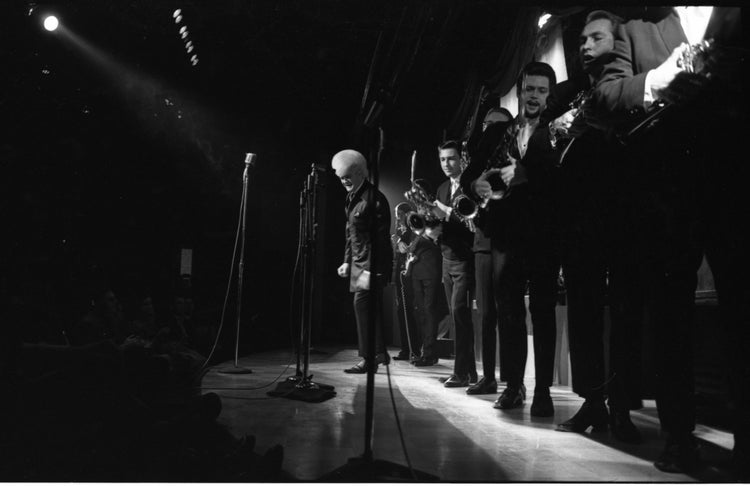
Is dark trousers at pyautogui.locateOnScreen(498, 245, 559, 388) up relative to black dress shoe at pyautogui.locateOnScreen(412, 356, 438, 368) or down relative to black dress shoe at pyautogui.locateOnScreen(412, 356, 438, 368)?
up

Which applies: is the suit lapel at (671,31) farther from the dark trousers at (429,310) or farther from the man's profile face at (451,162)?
the dark trousers at (429,310)

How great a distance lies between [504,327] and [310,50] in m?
Result: 3.15

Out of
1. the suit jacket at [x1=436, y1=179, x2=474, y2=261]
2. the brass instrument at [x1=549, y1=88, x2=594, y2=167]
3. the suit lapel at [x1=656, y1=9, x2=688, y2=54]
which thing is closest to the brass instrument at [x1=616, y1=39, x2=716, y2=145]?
the suit lapel at [x1=656, y1=9, x2=688, y2=54]

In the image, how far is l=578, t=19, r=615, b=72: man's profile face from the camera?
224 cm

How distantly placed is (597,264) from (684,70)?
2.77 ft

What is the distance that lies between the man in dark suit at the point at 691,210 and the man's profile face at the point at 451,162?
1.90 m

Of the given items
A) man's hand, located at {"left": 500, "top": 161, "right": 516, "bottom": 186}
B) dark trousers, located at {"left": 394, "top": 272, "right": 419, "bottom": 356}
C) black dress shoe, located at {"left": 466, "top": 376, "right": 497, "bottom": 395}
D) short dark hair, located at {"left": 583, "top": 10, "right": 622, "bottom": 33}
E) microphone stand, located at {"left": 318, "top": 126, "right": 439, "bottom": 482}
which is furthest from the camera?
dark trousers, located at {"left": 394, "top": 272, "right": 419, "bottom": 356}

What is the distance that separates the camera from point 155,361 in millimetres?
2082

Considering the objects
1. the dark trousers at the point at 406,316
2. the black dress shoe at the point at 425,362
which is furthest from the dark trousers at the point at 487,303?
the dark trousers at the point at 406,316

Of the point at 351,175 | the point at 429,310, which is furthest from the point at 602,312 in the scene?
the point at 429,310

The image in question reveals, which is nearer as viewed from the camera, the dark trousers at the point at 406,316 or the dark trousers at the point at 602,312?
the dark trousers at the point at 602,312

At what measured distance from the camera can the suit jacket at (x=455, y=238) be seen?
12.7ft

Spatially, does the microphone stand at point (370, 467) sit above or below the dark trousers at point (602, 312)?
below

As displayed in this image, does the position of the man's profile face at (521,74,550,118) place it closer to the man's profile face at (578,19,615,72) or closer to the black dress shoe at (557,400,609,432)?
the man's profile face at (578,19,615,72)
